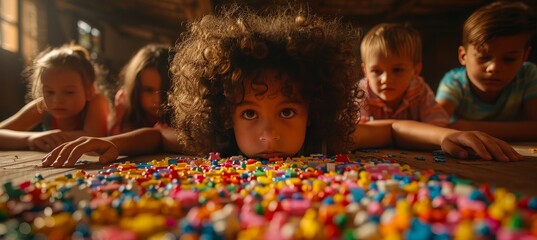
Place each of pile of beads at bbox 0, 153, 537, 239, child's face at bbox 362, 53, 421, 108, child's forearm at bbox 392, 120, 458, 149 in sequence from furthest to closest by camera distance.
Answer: child's face at bbox 362, 53, 421, 108 < child's forearm at bbox 392, 120, 458, 149 < pile of beads at bbox 0, 153, 537, 239

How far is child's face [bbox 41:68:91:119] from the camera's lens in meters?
1.80

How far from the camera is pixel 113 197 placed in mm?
675

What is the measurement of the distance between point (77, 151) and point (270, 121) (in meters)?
0.62

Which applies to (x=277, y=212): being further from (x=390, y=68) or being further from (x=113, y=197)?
(x=390, y=68)

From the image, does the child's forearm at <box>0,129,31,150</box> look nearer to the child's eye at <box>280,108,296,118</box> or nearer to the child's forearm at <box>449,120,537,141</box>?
the child's eye at <box>280,108,296,118</box>

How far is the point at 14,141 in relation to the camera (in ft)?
5.70

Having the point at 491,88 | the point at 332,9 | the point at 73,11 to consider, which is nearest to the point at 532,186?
the point at 491,88

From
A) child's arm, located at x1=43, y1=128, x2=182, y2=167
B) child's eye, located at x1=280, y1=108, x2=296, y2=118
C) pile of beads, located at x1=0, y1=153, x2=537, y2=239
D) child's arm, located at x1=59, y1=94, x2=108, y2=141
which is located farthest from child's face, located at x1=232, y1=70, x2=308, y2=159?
child's arm, located at x1=59, y1=94, x2=108, y2=141

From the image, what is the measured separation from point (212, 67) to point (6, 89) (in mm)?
3008

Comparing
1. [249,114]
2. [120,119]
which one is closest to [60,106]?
[120,119]

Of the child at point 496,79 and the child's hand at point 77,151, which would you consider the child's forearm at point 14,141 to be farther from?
the child at point 496,79

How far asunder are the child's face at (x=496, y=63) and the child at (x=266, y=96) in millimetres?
756

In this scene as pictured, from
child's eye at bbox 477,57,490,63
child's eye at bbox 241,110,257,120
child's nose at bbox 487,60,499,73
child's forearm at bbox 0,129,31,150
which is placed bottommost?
child's forearm at bbox 0,129,31,150

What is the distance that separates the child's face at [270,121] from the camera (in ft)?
3.58
